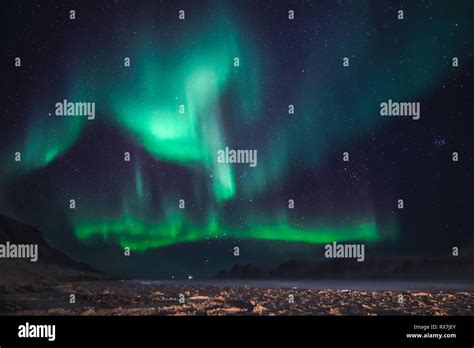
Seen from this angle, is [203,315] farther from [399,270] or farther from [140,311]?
[399,270]

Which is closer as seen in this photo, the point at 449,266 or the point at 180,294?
the point at 180,294

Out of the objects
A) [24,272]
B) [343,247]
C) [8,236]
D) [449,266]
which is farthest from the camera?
[8,236]

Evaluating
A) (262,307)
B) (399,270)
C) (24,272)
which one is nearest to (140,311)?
Answer: (262,307)

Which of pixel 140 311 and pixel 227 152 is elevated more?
pixel 227 152
